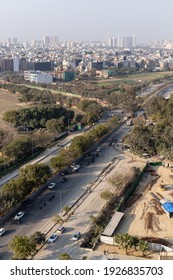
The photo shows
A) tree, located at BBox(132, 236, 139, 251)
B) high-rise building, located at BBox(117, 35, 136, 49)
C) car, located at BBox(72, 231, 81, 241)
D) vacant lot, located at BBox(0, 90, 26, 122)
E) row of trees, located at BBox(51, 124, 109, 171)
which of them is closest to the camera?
tree, located at BBox(132, 236, 139, 251)

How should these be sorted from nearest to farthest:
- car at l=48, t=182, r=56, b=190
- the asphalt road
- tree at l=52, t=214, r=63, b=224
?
the asphalt road, tree at l=52, t=214, r=63, b=224, car at l=48, t=182, r=56, b=190

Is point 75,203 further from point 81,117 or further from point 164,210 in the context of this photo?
point 81,117

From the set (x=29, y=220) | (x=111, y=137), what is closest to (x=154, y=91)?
(x=111, y=137)

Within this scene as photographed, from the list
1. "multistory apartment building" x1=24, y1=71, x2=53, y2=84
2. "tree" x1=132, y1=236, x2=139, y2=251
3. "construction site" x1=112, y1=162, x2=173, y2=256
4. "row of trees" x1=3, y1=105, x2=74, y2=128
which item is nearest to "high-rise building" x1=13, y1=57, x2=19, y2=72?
"multistory apartment building" x1=24, y1=71, x2=53, y2=84

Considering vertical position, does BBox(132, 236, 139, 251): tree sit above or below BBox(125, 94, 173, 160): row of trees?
below

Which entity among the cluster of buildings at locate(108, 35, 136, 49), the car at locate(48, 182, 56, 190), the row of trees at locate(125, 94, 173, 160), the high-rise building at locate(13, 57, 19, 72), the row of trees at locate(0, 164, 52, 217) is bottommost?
the car at locate(48, 182, 56, 190)

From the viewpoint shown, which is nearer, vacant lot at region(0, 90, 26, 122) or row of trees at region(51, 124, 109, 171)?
row of trees at region(51, 124, 109, 171)

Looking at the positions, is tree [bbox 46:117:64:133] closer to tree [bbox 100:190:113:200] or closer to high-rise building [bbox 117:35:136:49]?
tree [bbox 100:190:113:200]

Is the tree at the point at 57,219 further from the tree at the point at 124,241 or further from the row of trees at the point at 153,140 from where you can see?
the row of trees at the point at 153,140

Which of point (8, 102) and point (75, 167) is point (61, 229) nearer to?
point (75, 167)
